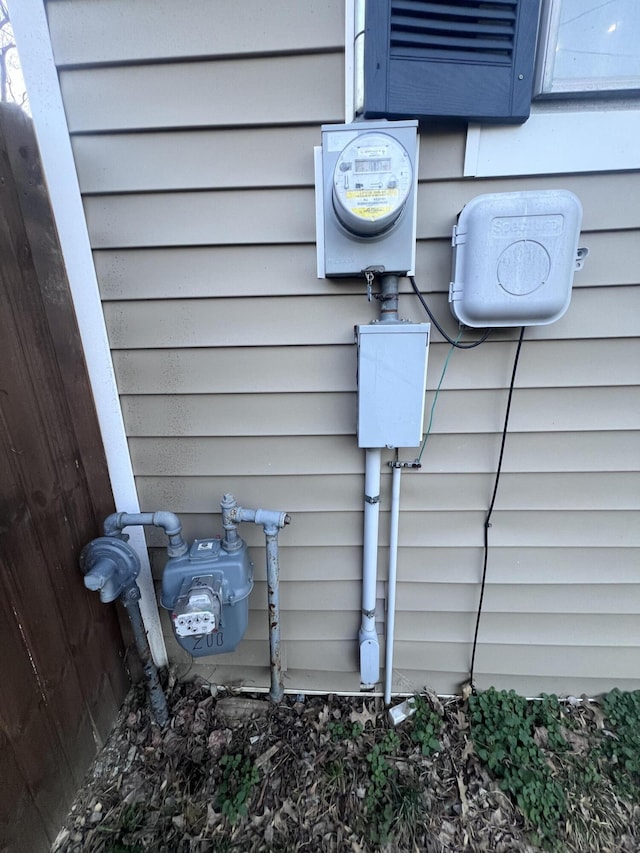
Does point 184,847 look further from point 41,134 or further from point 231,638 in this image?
point 41,134

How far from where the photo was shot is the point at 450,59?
0.95m

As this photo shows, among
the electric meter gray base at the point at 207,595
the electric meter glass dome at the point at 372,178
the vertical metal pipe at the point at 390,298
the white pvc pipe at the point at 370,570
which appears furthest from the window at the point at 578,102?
the electric meter gray base at the point at 207,595

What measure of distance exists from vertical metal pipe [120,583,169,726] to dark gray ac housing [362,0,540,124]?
1635 millimetres

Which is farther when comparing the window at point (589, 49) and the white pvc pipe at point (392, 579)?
the white pvc pipe at point (392, 579)

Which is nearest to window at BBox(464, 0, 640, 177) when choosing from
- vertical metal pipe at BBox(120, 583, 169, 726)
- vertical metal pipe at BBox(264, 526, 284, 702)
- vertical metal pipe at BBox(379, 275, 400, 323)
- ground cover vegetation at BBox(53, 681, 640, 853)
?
vertical metal pipe at BBox(379, 275, 400, 323)

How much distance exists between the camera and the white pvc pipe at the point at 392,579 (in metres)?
1.27

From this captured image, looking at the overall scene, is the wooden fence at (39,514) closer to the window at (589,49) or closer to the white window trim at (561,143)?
the white window trim at (561,143)

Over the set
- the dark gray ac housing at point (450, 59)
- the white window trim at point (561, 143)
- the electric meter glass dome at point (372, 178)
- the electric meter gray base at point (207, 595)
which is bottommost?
the electric meter gray base at point (207, 595)

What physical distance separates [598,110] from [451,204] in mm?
437

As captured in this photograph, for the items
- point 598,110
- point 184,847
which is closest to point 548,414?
point 598,110

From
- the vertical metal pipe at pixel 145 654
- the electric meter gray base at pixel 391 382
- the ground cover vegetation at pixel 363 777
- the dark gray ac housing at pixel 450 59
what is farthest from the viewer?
the vertical metal pipe at pixel 145 654

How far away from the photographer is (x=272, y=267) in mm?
1135

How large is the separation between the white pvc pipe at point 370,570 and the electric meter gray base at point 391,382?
96mm

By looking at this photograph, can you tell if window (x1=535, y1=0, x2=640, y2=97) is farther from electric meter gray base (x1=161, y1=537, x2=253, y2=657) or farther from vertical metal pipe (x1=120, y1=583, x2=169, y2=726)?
vertical metal pipe (x1=120, y1=583, x2=169, y2=726)
